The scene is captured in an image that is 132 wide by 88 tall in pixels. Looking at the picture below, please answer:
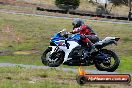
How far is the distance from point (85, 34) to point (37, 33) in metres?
29.4

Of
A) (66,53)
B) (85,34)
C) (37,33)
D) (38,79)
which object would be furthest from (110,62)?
(37,33)

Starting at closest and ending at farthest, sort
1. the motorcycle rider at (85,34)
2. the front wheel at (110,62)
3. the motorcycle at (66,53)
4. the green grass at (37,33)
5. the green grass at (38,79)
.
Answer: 1. the green grass at (38,79)
2. the front wheel at (110,62)
3. the motorcycle rider at (85,34)
4. the motorcycle at (66,53)
5. the green grass at (37,33)

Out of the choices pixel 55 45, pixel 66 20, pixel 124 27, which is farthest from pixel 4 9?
pixel 55 45

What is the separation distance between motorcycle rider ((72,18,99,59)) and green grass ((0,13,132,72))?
983 centimetres

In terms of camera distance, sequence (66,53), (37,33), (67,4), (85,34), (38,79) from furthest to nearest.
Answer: (67,4), (37,33), (66,53), (85,34), (38,79)

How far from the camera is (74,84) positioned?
1508 centimetres

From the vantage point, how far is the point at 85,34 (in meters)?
18.0

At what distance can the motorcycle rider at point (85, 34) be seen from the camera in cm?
1766

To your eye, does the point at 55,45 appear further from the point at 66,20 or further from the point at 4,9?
the point at 4,9

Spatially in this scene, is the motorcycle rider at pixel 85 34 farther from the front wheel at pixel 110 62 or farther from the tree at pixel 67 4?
the tree at pixel 67 4

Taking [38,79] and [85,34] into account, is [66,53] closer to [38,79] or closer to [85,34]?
[85,34]

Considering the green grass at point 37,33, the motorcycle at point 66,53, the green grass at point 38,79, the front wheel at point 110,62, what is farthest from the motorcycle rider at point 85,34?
the green grass at point 37,33

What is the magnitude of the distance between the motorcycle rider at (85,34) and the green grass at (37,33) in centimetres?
983

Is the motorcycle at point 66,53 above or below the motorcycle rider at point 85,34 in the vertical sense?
below
